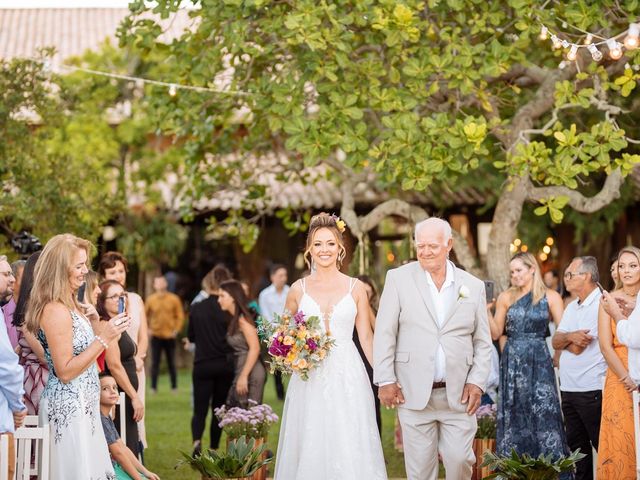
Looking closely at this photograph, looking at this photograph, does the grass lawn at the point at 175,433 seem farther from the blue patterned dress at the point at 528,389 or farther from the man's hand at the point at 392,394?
the man's hand at the point at 392,394

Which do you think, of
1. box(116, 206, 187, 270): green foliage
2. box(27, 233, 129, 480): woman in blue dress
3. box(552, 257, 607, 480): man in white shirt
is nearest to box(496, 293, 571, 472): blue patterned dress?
box(552, 257, 607, 480): man in white shirt

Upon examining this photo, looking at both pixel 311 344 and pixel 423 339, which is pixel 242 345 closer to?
pixel 311 344

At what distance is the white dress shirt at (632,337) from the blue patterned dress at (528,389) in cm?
179

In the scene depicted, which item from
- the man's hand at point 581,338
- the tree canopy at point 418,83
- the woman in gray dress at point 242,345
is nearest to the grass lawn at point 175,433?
the woman in gray dress at point 242,345

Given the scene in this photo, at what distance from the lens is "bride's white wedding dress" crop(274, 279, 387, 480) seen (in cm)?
774

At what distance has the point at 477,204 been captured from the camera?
913 inches

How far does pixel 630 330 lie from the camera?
7363mm

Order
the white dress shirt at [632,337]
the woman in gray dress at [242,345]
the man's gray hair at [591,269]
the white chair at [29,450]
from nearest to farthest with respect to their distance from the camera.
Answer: the white chair at [29,450] < the white dress shirt at [632,337] < the man's gray hair at [591,269] < the woman in gray dress at [242,345]

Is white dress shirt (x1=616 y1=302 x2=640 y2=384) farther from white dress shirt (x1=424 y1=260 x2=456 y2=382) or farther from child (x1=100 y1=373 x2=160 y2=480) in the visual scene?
child (x1=100 y1=373 x2=160 y2=480)

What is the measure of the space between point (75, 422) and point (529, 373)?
4.01 meters

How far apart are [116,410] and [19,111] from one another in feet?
18.4

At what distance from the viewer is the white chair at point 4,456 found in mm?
6438

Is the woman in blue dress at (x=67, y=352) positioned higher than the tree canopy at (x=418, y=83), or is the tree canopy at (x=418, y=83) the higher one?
the tree canopy at (x=418, y=83)

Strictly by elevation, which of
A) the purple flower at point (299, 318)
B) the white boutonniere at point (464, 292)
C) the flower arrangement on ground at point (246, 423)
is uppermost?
the white boutonniere at point (464, 292)
